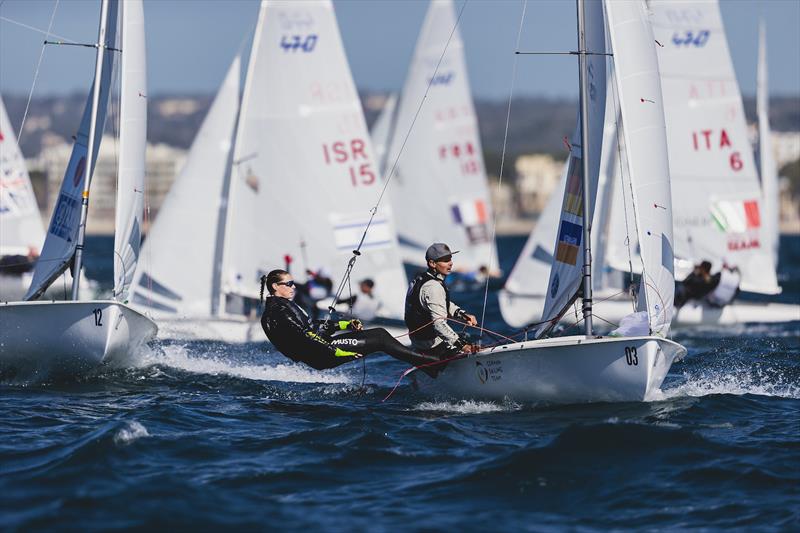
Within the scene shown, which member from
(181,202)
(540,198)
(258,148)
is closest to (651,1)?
(258,148)

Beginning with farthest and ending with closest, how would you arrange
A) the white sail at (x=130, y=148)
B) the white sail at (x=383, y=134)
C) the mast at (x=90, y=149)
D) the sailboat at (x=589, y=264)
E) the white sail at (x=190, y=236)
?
the white sail at (x=383, y=134), the white sail at (x=190, y=236), the white sail at (x=130, y=148), the mast at (x=90, y=149), the sailboat at (x=589, y=264)

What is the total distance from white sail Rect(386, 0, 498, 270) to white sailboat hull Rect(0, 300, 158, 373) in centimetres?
1424

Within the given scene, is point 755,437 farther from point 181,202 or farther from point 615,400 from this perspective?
point 181,202

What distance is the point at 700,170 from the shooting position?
56.1 ft

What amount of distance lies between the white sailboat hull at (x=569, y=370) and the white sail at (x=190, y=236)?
6.65 meters

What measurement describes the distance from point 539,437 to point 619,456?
64 cm

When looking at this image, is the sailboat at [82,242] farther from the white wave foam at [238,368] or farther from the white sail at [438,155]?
the white sail at [438,155]

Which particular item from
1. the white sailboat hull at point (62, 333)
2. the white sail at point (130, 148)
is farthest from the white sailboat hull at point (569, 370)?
the white sail at point (130, 148)

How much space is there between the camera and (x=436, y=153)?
24.8 metres

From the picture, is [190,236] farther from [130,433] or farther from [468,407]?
[130,433]

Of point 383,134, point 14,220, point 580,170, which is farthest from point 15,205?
point 580,170

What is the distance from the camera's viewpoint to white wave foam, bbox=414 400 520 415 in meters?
8.98

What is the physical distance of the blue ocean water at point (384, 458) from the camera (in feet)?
20.6

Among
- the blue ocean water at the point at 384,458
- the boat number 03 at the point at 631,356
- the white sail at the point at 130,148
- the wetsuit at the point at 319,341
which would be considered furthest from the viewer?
the white sail at the point at 130,148
